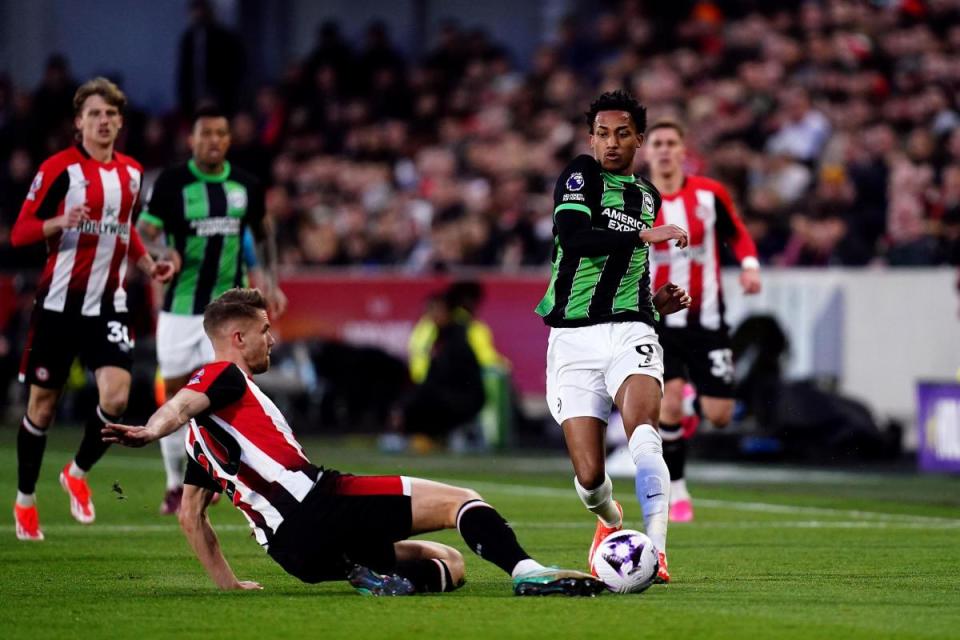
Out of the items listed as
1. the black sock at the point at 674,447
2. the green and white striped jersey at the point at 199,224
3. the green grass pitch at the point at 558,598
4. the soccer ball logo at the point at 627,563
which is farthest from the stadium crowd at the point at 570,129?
the soccer ball logo at the point at 627,563

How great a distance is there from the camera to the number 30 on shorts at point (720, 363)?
463 inches

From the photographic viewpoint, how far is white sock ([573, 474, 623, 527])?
844cm

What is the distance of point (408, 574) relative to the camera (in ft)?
25.2

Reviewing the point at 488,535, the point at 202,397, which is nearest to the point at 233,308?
the point at 202,397

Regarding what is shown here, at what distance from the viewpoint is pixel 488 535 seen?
731 centimetres

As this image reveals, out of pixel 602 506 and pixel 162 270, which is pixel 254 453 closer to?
pixel 602 506

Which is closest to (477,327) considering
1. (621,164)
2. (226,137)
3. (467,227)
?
(467,227)

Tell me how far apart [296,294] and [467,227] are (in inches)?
87.3

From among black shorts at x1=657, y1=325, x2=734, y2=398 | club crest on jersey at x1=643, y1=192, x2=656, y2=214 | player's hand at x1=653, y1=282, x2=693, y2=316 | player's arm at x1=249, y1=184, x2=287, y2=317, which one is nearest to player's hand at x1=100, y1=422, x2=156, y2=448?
player's hand at x1=653, y1=282, x2=693, y2=316

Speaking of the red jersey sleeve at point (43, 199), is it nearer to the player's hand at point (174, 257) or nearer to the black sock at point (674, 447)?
the player's hand at point (174, 257)

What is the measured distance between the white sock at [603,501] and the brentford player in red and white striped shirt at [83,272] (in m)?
3.35

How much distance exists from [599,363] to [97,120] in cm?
377

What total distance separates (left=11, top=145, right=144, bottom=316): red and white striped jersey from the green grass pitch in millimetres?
1379

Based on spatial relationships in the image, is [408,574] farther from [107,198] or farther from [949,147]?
[949,147]
